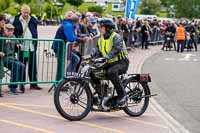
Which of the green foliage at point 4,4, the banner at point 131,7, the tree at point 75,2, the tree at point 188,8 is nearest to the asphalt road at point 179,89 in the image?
the banner at point 131,7

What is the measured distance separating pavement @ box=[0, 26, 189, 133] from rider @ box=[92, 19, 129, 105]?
50 cm

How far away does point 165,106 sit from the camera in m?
11.8

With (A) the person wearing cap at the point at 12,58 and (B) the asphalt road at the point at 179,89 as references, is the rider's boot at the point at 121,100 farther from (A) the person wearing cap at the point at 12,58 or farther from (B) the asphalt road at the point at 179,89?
(A) the person wearing cap at the point at 12,58

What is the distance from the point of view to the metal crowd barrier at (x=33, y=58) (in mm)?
11539

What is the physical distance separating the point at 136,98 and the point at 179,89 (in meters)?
4.71

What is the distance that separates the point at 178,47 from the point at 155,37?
6.12 m

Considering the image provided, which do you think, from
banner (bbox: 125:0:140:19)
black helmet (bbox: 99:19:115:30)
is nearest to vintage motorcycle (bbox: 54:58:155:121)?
black helmet (bbox: 99:19:115:30)

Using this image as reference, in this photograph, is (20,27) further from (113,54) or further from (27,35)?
(113,54)

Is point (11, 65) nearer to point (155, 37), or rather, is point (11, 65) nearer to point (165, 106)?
point (165, 106)

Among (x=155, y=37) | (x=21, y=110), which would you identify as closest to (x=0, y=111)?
(x=21, y=110)

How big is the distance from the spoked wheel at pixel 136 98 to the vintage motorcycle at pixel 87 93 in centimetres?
→ 5

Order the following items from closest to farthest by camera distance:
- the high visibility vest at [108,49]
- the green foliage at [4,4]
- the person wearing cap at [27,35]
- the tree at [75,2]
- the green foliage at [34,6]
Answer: the high visibility vest at [108,49], the person wearing cap at [27,35], the green foliage at [4,4], the green foliage at [34,6], the tree at [75,2]

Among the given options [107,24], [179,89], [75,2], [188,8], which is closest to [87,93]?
[107,24]

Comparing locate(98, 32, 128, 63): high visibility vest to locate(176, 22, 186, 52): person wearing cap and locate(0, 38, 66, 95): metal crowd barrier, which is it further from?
locate(176, 22, 186, 52): person wearing cap
